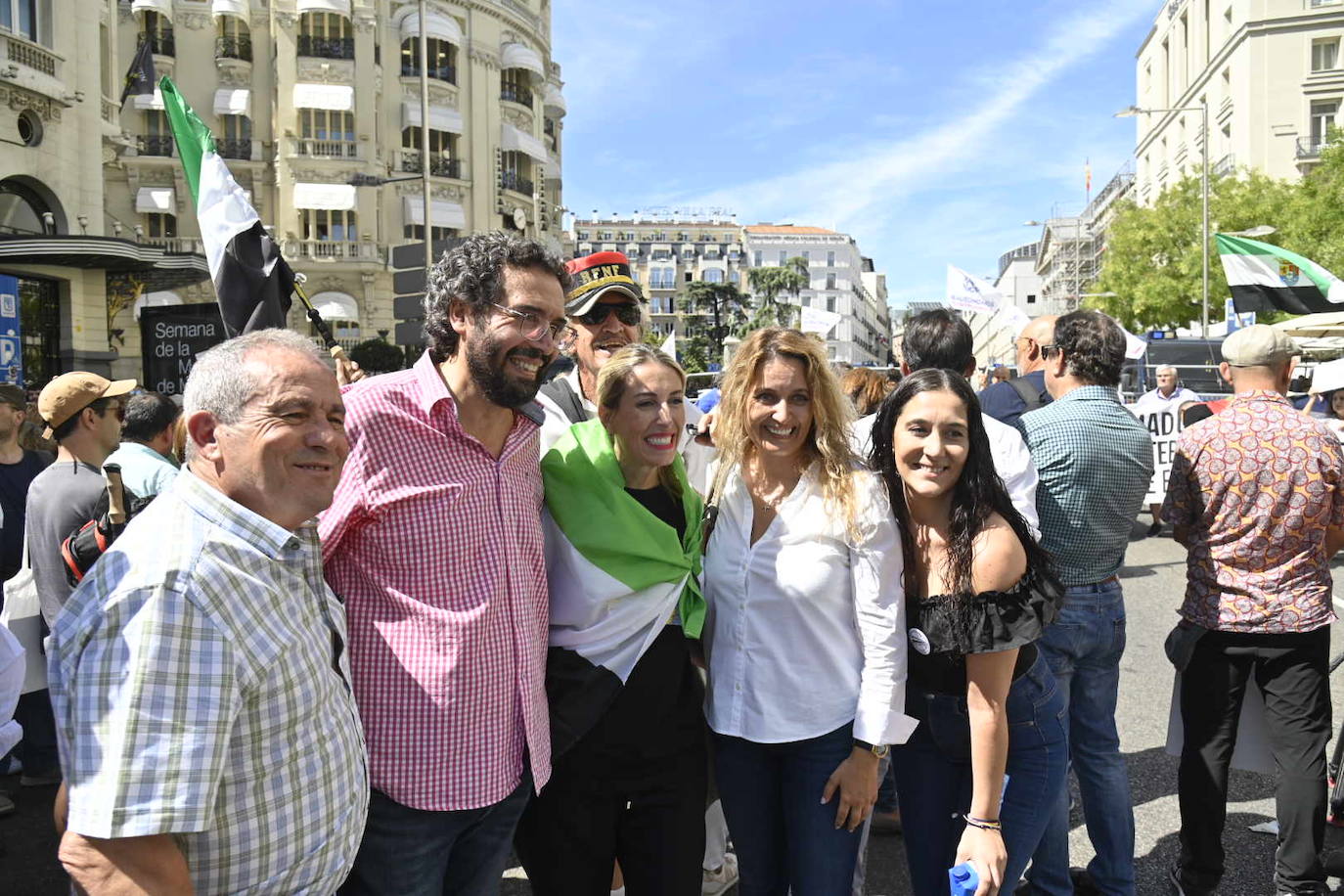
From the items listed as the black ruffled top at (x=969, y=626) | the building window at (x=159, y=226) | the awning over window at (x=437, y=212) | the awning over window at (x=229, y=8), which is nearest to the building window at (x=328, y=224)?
the awning over window at (x=437, y=212)

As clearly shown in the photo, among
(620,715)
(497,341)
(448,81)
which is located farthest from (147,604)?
(448,81)

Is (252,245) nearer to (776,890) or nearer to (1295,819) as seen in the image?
→ (776,890)

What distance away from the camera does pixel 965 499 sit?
2725 mm

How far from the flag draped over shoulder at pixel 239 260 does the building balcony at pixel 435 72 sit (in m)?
36.6

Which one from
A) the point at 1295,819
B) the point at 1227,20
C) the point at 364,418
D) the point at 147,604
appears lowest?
the point at 1295,819

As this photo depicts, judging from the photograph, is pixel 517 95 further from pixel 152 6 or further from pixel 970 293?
pixel 970 293

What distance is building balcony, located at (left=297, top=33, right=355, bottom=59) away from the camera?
35781 millimetres

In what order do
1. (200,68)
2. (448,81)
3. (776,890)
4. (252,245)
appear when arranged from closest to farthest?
(776,890) < (252,245) < (200,68) < (448,81)

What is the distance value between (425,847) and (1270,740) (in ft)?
10.0

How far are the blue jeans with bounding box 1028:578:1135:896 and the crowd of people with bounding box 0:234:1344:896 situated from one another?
1 centimetres

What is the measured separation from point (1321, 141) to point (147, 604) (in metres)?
50.1

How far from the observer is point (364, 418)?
2.35m

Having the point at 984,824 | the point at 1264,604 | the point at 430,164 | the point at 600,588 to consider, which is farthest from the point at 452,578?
the point at 430,164

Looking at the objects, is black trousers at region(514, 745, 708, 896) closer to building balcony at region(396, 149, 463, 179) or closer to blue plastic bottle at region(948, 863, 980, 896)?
blue plastic bottle at region(948, 863, 980, 896)
